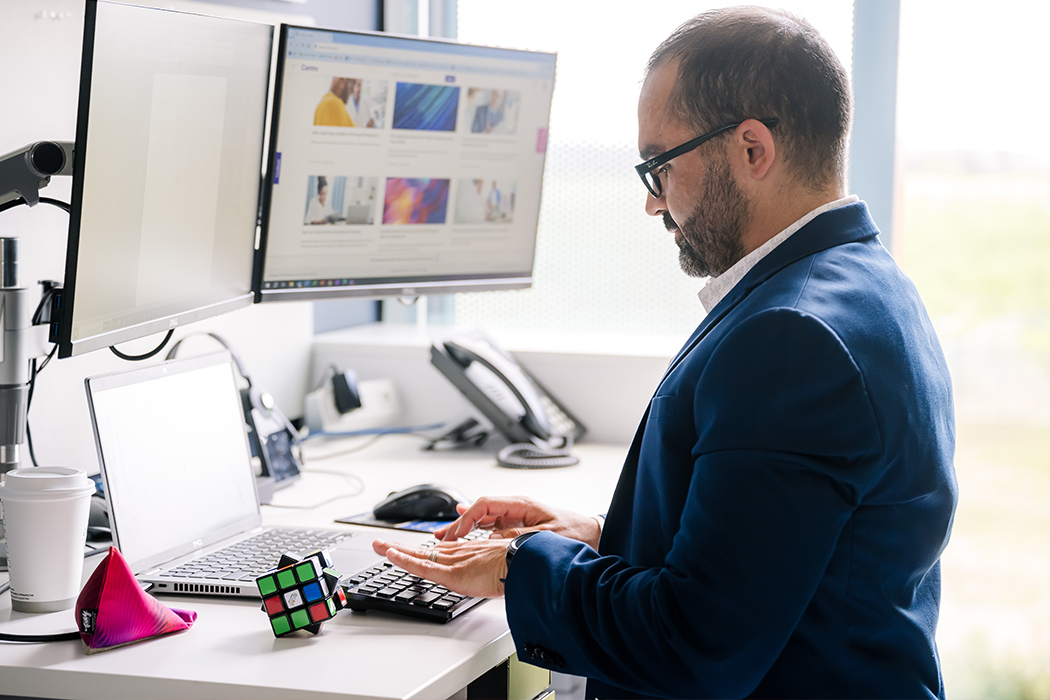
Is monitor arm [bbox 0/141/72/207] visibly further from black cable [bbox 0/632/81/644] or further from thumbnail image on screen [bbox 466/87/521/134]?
thumbnail image on screen [bbox 466/87/521/134]

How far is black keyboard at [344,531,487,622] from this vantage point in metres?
1.07

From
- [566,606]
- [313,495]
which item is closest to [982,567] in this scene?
[313,495]

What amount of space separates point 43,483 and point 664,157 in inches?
29.1

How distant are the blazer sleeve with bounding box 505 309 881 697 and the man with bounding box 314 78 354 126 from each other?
0.87 meters

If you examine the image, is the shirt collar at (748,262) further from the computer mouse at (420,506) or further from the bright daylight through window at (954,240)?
the computer mouse at (420,506)

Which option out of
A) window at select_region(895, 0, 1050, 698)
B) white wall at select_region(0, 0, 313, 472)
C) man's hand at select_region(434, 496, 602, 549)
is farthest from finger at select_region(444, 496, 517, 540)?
window at select_region(895, 0, 1050, 698)

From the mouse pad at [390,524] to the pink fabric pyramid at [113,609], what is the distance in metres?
0.47

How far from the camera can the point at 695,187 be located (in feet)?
3.50

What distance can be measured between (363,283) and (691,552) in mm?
956

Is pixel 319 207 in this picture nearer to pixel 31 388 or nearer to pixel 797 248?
pixel 31 388

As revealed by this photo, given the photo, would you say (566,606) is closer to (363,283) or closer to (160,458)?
(160,458)

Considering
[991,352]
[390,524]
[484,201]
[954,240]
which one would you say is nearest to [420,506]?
[390,524]

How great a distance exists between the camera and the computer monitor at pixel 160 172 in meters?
1.01

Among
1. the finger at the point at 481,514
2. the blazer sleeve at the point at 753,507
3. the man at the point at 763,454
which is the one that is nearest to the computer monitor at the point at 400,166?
the finger at the point at 481,514
